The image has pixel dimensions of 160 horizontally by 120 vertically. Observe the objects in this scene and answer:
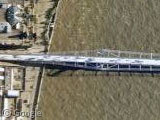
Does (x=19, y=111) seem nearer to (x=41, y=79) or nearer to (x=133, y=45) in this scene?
(x=41, y=79)

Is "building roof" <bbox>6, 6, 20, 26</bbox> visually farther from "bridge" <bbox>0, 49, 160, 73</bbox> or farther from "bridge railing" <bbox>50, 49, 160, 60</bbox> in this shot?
"bridge railing" <bbox>50, 49, 160, 60</bbox>

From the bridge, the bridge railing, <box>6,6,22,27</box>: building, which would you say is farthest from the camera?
<box>6,6,22,27</box>: building

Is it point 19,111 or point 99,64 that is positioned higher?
point 99,64

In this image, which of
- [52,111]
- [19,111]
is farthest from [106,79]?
[19,111]

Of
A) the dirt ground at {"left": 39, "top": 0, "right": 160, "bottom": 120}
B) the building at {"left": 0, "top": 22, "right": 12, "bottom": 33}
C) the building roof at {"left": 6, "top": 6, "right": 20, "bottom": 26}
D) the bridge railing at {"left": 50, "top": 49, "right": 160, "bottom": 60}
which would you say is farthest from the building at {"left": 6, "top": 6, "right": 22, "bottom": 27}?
the bridge railing at {"left": 50, "top": 49, "right": 160, "bottom": 60}

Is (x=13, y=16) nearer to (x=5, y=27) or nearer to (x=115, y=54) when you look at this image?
(x=5, y=27)

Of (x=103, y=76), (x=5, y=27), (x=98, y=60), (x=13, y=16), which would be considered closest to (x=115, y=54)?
(x=98, y=60)
